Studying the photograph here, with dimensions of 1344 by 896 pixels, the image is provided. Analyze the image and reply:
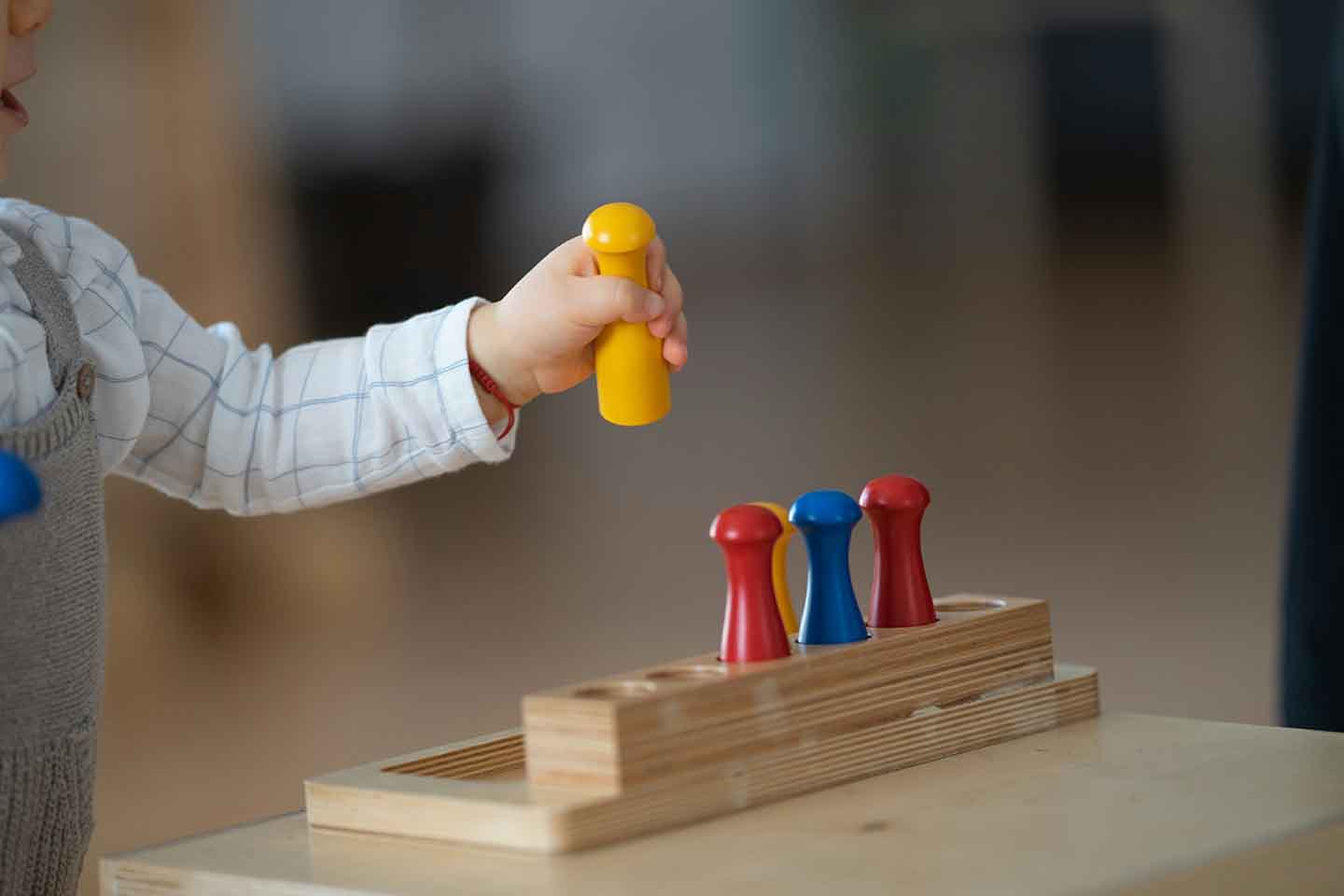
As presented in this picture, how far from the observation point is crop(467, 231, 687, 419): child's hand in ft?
2.20

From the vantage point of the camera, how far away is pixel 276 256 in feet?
10.4

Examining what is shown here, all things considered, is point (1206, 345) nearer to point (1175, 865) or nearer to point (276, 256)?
point (276, 256)

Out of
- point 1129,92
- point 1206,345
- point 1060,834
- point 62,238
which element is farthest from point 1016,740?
point 1129,92

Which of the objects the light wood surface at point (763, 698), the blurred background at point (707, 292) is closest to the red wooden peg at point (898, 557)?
the light wood surface at point (763, 698)

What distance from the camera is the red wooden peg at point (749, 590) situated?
57 cm

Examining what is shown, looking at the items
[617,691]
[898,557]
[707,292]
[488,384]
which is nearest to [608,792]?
[617,691]

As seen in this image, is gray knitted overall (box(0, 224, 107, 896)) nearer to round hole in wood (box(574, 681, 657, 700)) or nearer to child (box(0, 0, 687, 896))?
child (box(0, 0, 687, 896))

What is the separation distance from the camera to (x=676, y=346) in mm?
694

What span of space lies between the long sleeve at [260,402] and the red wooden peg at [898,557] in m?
0.20

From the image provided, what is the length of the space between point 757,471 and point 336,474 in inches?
72.0

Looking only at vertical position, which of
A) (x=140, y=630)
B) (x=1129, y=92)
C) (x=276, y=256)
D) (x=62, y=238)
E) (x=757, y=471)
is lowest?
(x=140, y=630)

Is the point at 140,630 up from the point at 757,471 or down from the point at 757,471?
down

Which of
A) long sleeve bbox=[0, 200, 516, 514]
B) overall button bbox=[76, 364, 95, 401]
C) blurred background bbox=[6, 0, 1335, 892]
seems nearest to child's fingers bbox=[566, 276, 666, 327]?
long sleeve bbox=[0, 200, 516, 514]

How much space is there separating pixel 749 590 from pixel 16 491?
0.24 meters
